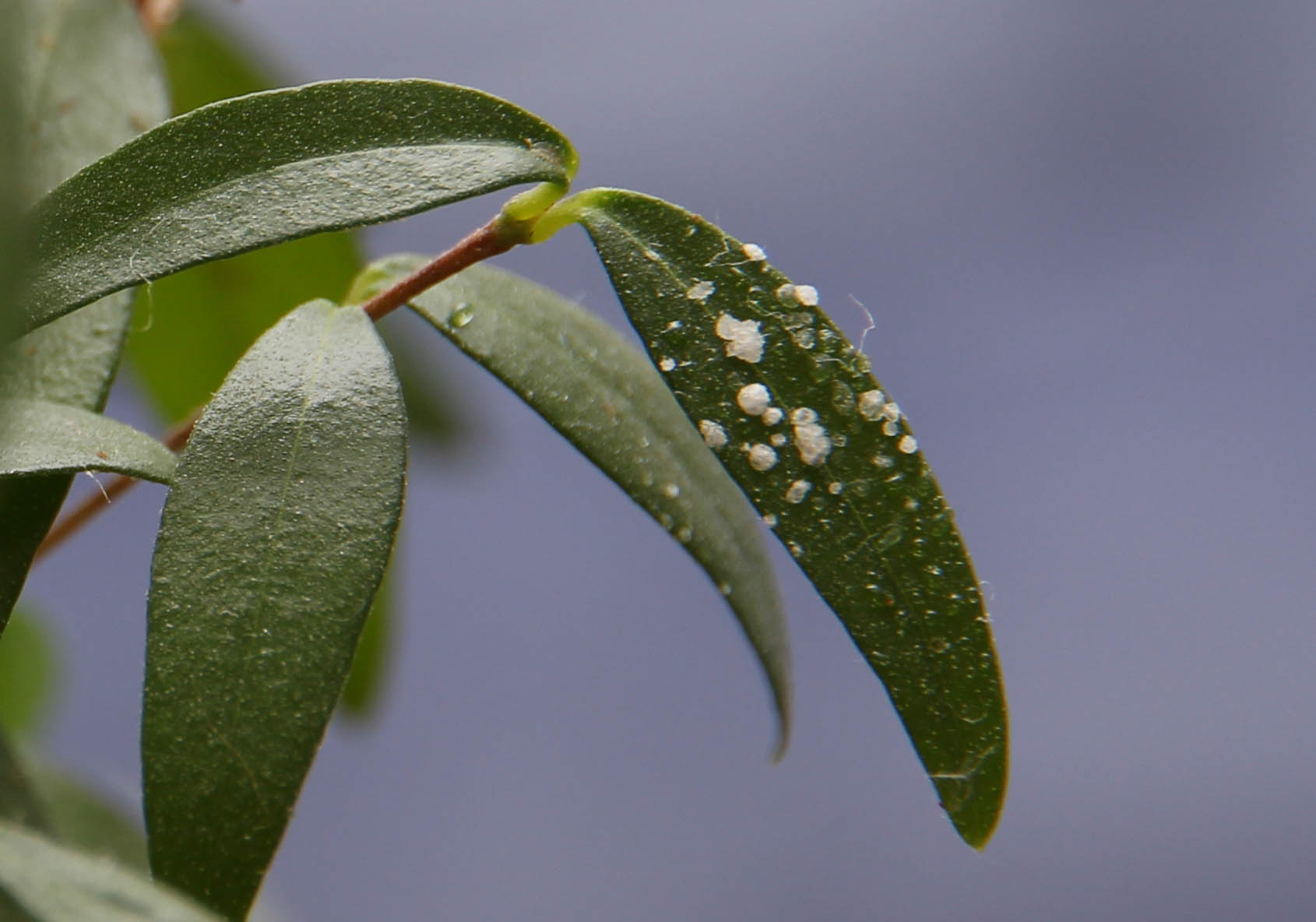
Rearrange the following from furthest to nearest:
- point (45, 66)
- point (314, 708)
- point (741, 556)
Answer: point (45, 66), point (741, 556), point (314, 708)

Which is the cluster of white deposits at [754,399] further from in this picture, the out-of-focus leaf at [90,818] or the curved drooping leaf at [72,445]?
the out-of-focus leaf at [90,818]

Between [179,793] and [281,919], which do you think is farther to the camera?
[281,919]

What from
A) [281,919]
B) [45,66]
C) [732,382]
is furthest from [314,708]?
[281,919]

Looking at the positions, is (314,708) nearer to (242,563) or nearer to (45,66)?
(242,563)

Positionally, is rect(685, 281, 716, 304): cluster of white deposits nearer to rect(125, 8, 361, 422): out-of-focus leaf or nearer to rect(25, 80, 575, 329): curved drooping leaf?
rect(25, 80, 575, 329): curved drooping leaf

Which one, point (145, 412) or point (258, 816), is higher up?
point (145, 412)

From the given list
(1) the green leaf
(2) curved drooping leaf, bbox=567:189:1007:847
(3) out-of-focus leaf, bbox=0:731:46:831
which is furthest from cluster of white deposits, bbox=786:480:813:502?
(3) out-of-focus leaf, bbox=0:731:46:831
